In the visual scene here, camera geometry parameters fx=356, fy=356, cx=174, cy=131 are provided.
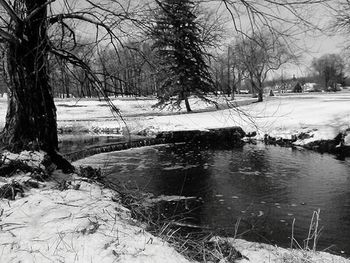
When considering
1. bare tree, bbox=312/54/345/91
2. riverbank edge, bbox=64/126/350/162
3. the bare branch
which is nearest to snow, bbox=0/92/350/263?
the bare branch

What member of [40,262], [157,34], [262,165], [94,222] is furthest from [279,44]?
[262,165]

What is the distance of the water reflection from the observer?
24.4 feet

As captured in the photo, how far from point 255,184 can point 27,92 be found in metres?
7.43

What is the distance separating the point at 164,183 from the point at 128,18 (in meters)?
7.24

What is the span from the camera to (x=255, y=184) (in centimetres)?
1077

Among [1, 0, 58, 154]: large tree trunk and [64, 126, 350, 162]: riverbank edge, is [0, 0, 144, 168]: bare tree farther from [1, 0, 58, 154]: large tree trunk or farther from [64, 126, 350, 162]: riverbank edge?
[64, 126, 350, 162]: riverbank edge

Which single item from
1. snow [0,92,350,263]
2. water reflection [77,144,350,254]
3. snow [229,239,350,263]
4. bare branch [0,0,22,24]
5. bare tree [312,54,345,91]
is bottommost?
water reflection [77,144,350,254]

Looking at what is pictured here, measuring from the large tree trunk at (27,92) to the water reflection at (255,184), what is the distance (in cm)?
323

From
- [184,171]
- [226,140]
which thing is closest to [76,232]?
[184,171]

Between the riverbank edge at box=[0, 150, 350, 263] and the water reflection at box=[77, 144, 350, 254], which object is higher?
the riverbank edge at box=[0, 150, 350, 263]

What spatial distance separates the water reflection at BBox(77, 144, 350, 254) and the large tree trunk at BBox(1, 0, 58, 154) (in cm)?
323

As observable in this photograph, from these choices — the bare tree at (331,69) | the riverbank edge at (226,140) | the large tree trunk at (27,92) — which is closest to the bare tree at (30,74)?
the large tree trunk at (27,92)

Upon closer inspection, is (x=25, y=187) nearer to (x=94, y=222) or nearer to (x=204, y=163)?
(x=94, y=222)

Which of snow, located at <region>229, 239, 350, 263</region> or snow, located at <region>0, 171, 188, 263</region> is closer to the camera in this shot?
snow, located at <region>0, 171, 188, 263</region>
